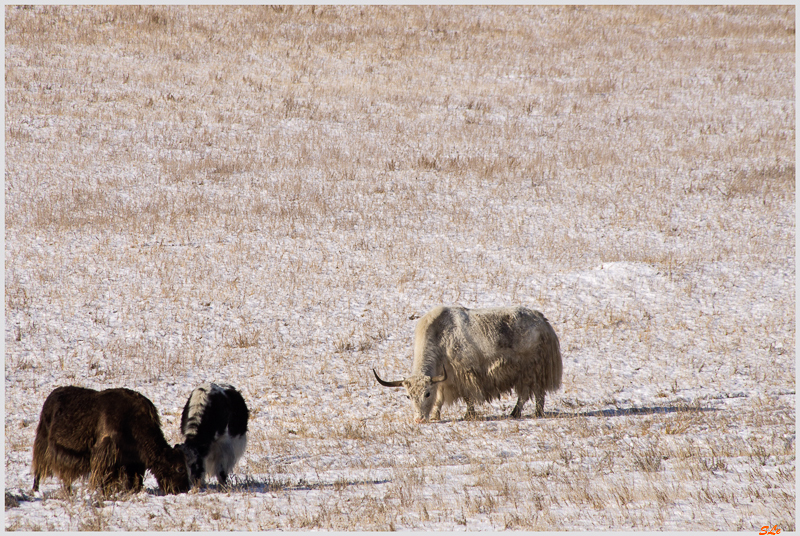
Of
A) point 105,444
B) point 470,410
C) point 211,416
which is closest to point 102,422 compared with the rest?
point 105,444

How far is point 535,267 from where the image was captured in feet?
47.3

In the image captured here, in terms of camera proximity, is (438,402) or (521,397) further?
(521,397)

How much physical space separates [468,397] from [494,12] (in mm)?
27660

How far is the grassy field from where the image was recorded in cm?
602

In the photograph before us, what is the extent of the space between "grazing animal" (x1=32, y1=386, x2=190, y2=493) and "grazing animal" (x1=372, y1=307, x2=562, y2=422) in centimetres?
396

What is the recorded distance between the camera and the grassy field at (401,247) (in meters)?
6.02

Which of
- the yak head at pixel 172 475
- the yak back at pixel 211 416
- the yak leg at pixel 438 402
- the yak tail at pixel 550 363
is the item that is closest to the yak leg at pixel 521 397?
the yak tail at pixel 550 363

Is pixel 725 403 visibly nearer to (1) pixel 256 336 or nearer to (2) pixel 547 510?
(2) pixel 547 510

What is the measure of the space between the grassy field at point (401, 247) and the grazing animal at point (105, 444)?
27 cm

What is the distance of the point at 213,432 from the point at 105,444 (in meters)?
0.88

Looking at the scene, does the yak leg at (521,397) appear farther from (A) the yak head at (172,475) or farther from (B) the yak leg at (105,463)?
(B) the yak leg at (105,463)

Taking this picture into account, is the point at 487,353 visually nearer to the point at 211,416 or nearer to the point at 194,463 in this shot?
the point at 211,416

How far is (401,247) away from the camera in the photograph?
15281 mm

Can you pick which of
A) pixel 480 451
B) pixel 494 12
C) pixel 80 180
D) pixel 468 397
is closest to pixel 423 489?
pixel 480 451
